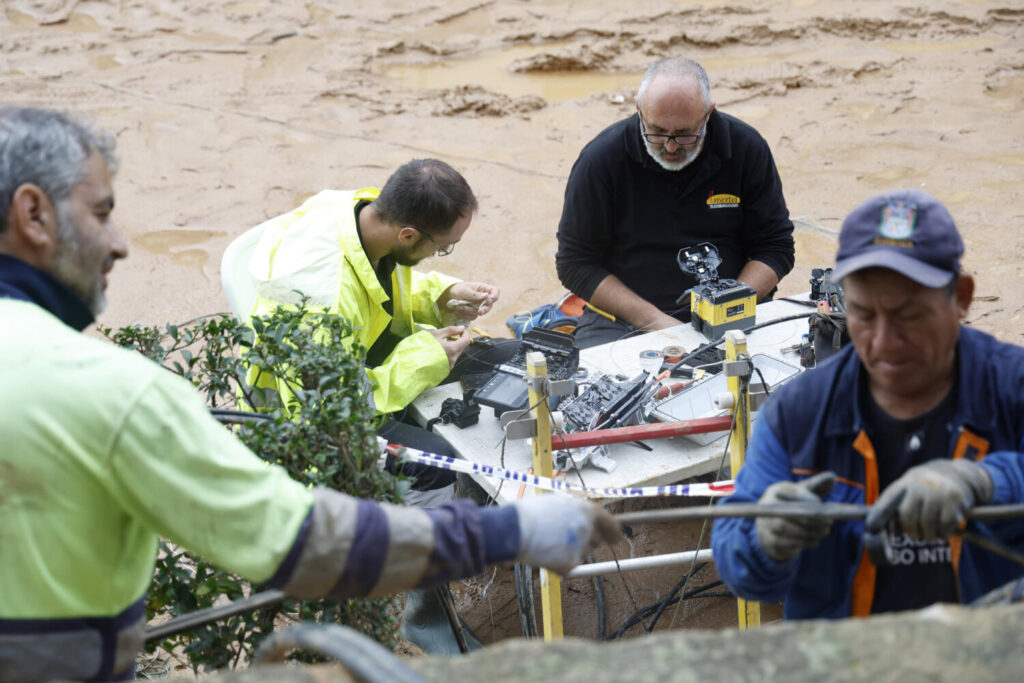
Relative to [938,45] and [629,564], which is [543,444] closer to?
[629,564]

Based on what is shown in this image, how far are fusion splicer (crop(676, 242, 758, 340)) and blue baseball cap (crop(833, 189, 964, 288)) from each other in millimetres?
2102

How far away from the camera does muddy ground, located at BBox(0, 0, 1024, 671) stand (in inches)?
280

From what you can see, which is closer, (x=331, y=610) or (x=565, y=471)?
(x=331, y=610)

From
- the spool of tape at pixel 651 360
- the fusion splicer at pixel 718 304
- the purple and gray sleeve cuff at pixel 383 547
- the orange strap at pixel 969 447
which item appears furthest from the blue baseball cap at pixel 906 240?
the fusion splicer at pixel 718 304

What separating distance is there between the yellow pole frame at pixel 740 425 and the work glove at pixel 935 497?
142 centimetres

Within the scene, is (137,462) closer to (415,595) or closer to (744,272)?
(415,595)

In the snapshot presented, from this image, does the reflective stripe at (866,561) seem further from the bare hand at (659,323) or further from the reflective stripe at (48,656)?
the bare hand at (659,323)

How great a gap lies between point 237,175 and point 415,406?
5.19 meters

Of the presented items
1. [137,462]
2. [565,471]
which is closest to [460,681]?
[137,462]

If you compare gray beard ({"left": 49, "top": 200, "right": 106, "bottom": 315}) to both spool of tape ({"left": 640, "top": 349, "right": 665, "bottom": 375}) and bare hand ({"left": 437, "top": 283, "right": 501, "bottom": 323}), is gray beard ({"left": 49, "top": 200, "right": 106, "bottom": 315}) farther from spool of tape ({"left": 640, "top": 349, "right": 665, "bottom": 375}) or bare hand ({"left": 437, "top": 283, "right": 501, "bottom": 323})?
bare hand ({"left": 437, "top": 283, "right": 501, "bottom": 323})

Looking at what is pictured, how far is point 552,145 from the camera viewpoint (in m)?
8.65

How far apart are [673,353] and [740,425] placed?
0.72 meters

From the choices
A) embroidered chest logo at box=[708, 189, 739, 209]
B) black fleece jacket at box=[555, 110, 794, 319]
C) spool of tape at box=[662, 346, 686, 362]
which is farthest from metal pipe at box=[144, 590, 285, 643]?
embroidered chest logo at box=[708, 189, 739, 209]

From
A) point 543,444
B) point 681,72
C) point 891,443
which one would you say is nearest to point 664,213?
point 681,72
